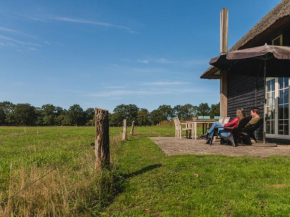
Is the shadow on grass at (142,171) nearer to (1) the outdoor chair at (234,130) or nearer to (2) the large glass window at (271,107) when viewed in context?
(1) the outdoor chair at (234,130)

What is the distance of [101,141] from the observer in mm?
3582

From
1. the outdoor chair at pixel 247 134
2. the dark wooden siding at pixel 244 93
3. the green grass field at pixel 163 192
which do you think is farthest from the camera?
the dark wooden siding at pixel 244 93

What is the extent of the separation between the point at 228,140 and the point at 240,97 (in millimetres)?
3708

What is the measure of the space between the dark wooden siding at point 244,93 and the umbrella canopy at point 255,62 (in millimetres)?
1028

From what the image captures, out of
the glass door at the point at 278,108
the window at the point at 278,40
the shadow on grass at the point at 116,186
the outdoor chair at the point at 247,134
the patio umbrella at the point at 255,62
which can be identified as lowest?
the shadow on grass at the point at 116,186

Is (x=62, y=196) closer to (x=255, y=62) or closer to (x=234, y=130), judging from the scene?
(x=234, y=130)

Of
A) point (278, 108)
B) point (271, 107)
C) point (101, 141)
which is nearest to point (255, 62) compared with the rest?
point (278, 108)

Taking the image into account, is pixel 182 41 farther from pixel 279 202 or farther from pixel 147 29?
pixel 279 202

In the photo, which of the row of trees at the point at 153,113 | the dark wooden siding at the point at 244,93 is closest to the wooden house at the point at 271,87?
the dark wooden siding at the point at 244,93

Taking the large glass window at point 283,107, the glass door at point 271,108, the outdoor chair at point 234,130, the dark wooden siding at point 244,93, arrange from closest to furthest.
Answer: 1. the outdoor chair at point 234,130
2. the large glass window at point 283,107
3. the glass door at point 271,108
4. the dark wooden siding at point 244,93

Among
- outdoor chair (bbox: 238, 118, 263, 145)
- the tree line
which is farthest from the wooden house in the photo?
the tree line

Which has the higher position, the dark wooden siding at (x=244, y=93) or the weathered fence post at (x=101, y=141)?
the dark wooden siding at (x=244, y=93)

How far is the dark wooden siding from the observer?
8422mm

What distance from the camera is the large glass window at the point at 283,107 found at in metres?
7.29
